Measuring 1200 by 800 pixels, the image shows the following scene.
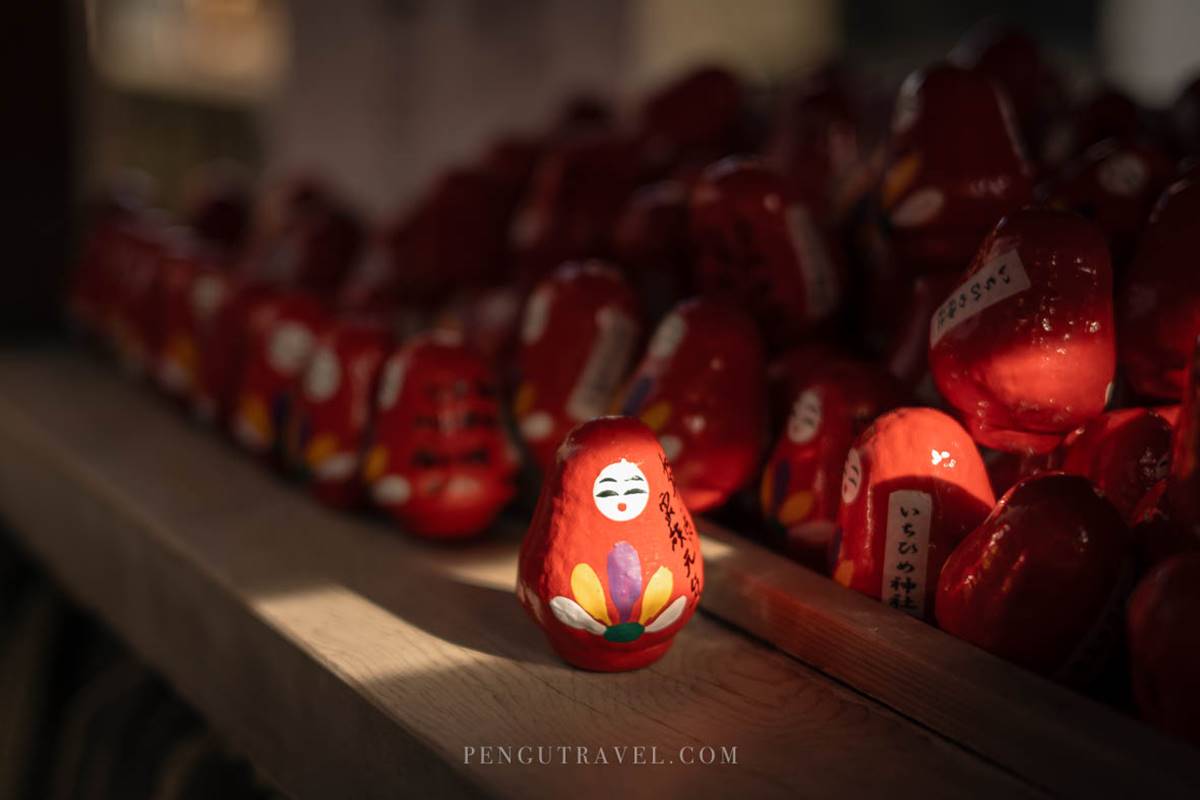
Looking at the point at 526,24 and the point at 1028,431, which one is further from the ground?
the point at 526,24

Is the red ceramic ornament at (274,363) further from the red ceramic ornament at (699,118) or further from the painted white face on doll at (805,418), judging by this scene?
the painted white face on doll at (805,418)

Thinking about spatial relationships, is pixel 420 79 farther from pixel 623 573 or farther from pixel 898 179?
pixel 623 573

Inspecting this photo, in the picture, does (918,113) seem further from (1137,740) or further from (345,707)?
(345,707)

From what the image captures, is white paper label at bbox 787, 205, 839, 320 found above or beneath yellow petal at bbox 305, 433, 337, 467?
above

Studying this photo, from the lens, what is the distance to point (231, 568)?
3.18ft

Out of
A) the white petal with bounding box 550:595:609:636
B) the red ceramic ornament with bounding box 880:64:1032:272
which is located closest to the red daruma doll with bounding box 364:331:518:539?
the white petal with bounding box 550:595:609:636

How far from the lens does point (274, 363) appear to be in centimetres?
120

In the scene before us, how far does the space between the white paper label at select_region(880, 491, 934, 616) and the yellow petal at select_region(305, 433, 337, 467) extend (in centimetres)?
54

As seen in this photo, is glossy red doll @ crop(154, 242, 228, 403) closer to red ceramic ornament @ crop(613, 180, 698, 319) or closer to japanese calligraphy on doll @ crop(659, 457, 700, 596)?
red ceramic ornament @ crop(613, 180, 698, 319)

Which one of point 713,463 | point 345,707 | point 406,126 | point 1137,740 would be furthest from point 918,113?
point 406,126

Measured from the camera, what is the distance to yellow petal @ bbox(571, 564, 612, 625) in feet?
2.39

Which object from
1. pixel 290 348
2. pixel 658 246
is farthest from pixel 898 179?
pixel 290 348

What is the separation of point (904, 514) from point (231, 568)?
1.80 feet

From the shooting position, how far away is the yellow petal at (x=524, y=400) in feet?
3.37
